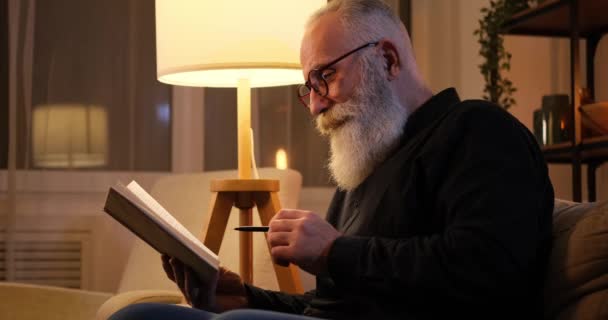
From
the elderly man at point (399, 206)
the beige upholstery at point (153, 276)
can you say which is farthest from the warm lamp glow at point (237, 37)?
the elderly man at point (399, 206)

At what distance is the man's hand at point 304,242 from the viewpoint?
134cm

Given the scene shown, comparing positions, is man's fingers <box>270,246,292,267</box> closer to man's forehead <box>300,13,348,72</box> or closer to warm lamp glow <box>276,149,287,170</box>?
man's forehead <box>300,13,348,72</box>

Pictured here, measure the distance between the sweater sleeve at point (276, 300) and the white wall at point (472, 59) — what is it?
193 centimetres

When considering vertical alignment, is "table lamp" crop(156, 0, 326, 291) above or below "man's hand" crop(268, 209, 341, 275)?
above

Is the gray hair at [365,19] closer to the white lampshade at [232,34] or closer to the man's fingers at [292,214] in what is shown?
the man's fingers at [292,214]

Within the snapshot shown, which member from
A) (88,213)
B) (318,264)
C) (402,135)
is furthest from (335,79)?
(88,213)

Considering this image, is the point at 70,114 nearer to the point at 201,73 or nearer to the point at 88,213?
the point at 88,213

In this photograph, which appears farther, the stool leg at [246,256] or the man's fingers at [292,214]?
the stool leg at [246,256]

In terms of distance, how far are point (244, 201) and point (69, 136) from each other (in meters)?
Result: 1.14

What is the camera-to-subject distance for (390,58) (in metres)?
1.59

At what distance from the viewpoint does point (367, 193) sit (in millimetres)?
1539

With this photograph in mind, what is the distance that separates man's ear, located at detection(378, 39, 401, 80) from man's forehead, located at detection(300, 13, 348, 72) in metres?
0.07

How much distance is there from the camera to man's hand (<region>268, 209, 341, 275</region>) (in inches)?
52.6

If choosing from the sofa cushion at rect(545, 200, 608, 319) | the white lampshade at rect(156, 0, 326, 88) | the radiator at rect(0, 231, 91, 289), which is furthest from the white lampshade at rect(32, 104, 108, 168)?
the sofa cushion at rect(545, 200, 608, 319)
